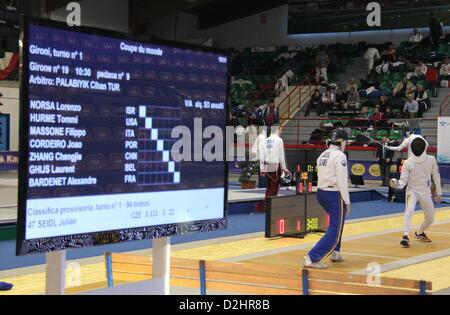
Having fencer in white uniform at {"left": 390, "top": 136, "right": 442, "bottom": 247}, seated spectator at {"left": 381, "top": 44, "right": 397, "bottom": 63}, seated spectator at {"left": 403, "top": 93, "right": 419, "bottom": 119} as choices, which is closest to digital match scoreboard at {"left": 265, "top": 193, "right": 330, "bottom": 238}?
fencer in white uniform at {"left": 390, "top": 136, "right": 442, "bottom": 247}

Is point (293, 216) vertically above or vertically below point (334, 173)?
below

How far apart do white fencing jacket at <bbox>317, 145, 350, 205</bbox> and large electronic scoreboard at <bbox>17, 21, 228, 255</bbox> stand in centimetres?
461

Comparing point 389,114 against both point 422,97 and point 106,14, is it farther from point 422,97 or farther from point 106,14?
point 106,14

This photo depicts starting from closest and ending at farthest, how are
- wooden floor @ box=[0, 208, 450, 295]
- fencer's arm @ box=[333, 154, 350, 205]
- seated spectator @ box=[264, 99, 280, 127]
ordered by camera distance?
wooden floor @ box=[0, 208, 450, 295]
fencer's arm @ box=[333, 154, 350, 205]
seated spectator @ box=[264, 99, 280, 127]

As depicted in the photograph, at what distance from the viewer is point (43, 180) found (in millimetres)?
3662

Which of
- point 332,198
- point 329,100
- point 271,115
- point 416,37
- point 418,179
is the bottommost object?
point 332,198

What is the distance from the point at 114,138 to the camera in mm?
4031

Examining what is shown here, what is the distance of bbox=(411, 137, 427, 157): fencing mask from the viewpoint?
37.6ft

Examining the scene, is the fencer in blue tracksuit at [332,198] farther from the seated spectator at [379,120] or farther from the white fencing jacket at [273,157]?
the seated spectator at [379,120]

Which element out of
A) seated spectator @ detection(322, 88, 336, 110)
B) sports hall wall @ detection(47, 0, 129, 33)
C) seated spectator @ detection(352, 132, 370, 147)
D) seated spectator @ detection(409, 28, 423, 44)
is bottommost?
seated spectator @ detection(352, 132, 370, 147)

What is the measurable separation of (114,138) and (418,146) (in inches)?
326

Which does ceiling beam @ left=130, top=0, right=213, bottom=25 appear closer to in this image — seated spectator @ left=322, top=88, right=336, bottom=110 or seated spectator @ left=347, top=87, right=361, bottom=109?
seated spectator @ left=322, top=88, right=336, bottom=110

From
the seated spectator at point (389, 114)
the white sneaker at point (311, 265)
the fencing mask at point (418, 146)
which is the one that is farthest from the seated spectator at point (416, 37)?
the white sneaker at point (311, 265)

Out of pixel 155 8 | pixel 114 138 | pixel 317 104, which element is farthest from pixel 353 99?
pixel 114 138
